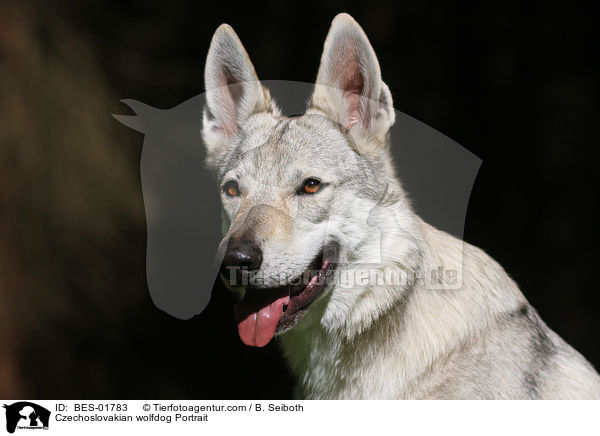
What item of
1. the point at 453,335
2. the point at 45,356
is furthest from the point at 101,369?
the point at 453,335

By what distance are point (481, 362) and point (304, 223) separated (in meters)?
1.23

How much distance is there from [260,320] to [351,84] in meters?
1.43

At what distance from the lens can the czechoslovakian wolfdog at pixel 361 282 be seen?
2750 mm

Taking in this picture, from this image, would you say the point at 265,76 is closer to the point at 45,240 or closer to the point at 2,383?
the point at 45,240

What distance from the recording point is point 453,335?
→ 9.45 feet

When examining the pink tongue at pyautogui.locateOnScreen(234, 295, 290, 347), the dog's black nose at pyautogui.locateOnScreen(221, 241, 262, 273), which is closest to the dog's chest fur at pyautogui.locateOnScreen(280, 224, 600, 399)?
the pink tongue at pyautogui.locateOnScreen(234, 295, 290, 347)

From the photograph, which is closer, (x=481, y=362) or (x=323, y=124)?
(x=481, y=362)

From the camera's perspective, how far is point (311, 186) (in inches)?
112

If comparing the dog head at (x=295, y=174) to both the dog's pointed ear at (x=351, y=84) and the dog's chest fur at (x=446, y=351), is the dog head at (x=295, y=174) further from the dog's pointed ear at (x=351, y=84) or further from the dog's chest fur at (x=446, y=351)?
the dog's chest fur at (x=446, y=351)
